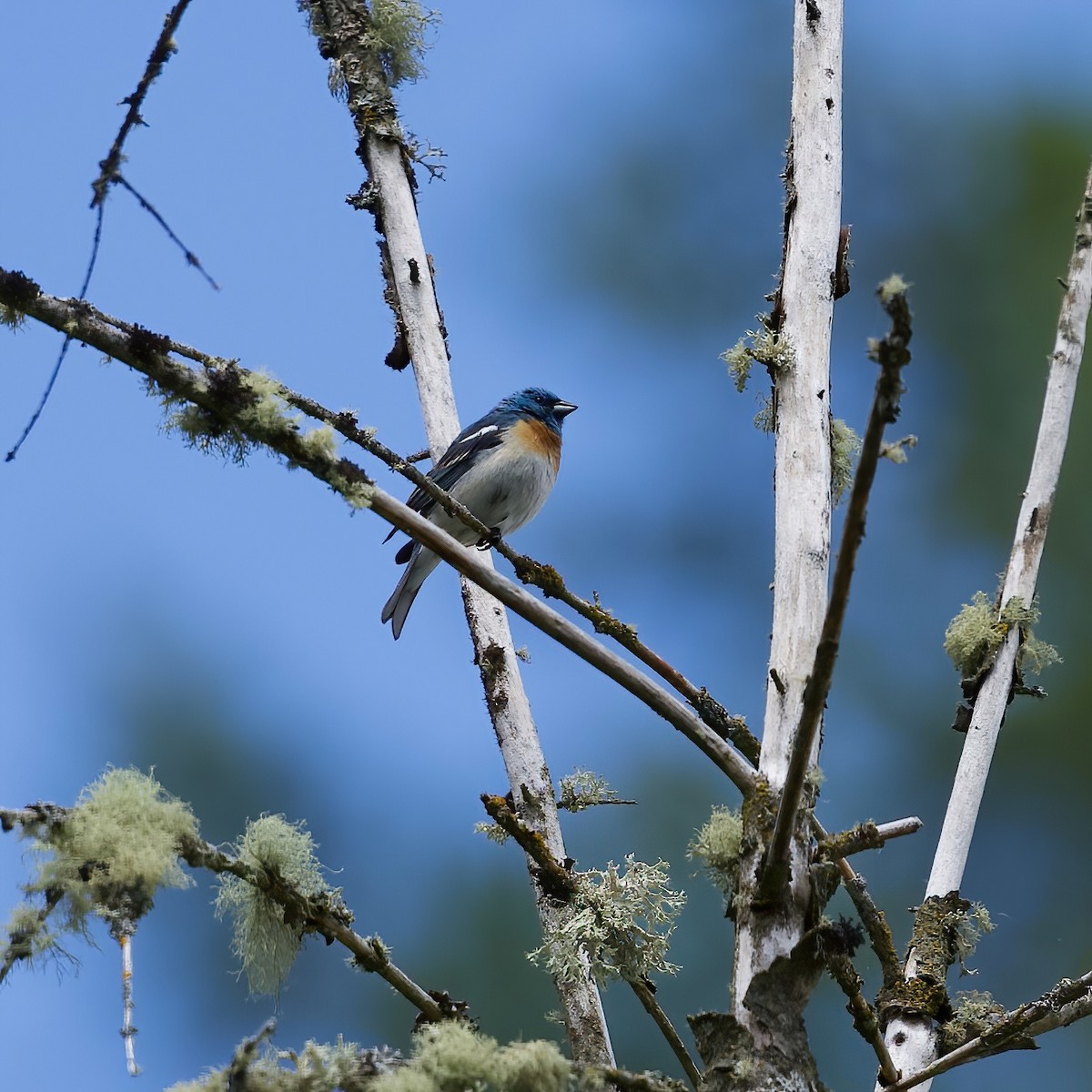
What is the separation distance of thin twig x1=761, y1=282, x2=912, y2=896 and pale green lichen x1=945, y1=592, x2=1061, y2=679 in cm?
124

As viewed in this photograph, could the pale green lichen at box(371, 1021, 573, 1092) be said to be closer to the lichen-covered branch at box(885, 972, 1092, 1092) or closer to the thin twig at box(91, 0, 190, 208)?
the lichen-covered branch at box(885, 972, 1092, 1092)

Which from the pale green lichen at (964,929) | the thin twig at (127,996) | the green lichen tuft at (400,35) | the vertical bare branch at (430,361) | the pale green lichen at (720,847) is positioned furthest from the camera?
the green lichen tuft at (400,35)

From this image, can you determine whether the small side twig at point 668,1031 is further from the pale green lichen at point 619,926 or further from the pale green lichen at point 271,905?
the pale green lichen at point 271,905

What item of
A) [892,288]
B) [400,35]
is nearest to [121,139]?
[892,288]

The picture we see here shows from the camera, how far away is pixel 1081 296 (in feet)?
12.0

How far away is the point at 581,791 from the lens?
385cm

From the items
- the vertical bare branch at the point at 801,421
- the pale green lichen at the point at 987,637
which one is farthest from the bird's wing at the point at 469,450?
the pale green lichen at the point at 987,637

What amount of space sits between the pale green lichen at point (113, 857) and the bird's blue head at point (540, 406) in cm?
395

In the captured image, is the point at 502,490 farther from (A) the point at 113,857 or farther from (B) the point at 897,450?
(A) the point at 113,857

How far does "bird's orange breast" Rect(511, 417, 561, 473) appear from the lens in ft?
18.8

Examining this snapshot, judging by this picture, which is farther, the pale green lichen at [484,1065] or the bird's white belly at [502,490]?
the bird's white belly at [502,490]

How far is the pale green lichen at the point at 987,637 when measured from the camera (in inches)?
134

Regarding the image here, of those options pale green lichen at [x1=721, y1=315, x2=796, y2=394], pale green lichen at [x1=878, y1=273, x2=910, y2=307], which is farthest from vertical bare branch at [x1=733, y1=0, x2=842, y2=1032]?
pale green lichen at [x1=878, y1=273, x2=910, y2=307]

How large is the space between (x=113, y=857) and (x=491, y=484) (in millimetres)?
3548
